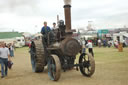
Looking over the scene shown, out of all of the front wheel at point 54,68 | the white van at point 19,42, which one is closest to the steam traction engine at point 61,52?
the front wheel at point 54,68

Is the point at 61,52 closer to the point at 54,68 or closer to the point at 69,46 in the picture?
the point at 69,46

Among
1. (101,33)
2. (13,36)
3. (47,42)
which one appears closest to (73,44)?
(47,42)

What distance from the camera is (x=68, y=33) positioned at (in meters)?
6.11

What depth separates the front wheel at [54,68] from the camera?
17.5 feet

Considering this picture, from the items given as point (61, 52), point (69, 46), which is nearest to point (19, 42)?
point (61, 52)

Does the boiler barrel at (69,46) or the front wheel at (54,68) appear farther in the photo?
the boiler barrel at (69,46)

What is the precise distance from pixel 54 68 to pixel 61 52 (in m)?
0.60

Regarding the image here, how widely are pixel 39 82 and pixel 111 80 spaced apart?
89.5 inches

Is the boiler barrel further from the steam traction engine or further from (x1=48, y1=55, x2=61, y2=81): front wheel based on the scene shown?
(x1=48, y1=55, x2=61, y2=81): front wheel

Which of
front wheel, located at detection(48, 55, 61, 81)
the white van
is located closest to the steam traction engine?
front wheel, located at detection(48, 55, 61, 81)

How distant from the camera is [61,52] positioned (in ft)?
19.2

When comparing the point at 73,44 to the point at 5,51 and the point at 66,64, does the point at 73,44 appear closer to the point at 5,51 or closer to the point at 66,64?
the point at 66,64

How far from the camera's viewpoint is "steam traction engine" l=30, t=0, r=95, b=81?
568 centimetres

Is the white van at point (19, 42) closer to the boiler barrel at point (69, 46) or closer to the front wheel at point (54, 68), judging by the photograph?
the front wheel at point (54, 68)
